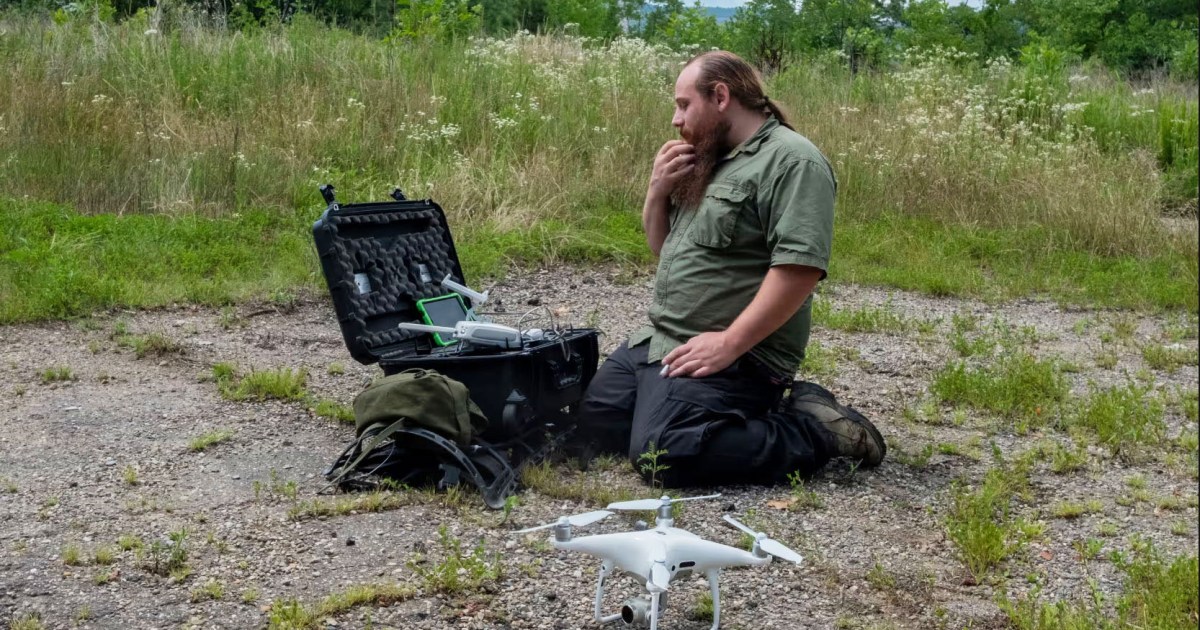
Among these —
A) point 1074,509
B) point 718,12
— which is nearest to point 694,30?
point 718,12

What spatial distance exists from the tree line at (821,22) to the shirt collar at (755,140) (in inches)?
32.9

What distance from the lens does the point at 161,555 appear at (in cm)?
384

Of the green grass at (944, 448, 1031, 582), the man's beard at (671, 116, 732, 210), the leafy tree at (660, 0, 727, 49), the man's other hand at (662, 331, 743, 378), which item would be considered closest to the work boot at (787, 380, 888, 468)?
the green grass at (944, 448, 1031, 582)

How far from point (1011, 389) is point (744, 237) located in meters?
1.87

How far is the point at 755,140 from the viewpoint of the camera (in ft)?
15.4

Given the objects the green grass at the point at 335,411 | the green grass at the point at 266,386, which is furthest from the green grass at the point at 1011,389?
the green grass at the point at 266,386

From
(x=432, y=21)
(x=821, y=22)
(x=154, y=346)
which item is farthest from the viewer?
(x=821, y=22)

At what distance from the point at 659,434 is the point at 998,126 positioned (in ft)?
22.7

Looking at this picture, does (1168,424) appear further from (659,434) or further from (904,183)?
(904,183)

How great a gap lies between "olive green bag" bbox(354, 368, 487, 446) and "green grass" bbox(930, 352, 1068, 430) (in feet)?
8.33

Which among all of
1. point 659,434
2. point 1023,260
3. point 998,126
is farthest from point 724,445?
point 998,126

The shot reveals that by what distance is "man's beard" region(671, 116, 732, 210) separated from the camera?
4.74m

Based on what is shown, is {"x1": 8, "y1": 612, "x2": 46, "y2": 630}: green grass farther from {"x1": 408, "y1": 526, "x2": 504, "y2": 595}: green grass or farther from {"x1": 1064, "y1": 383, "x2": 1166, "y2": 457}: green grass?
{"x1": 1064, "y1": 383, "x2": 1166, "y2": 457}: green grass

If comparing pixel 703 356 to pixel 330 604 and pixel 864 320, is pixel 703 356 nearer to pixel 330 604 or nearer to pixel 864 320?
pixel 330 604
